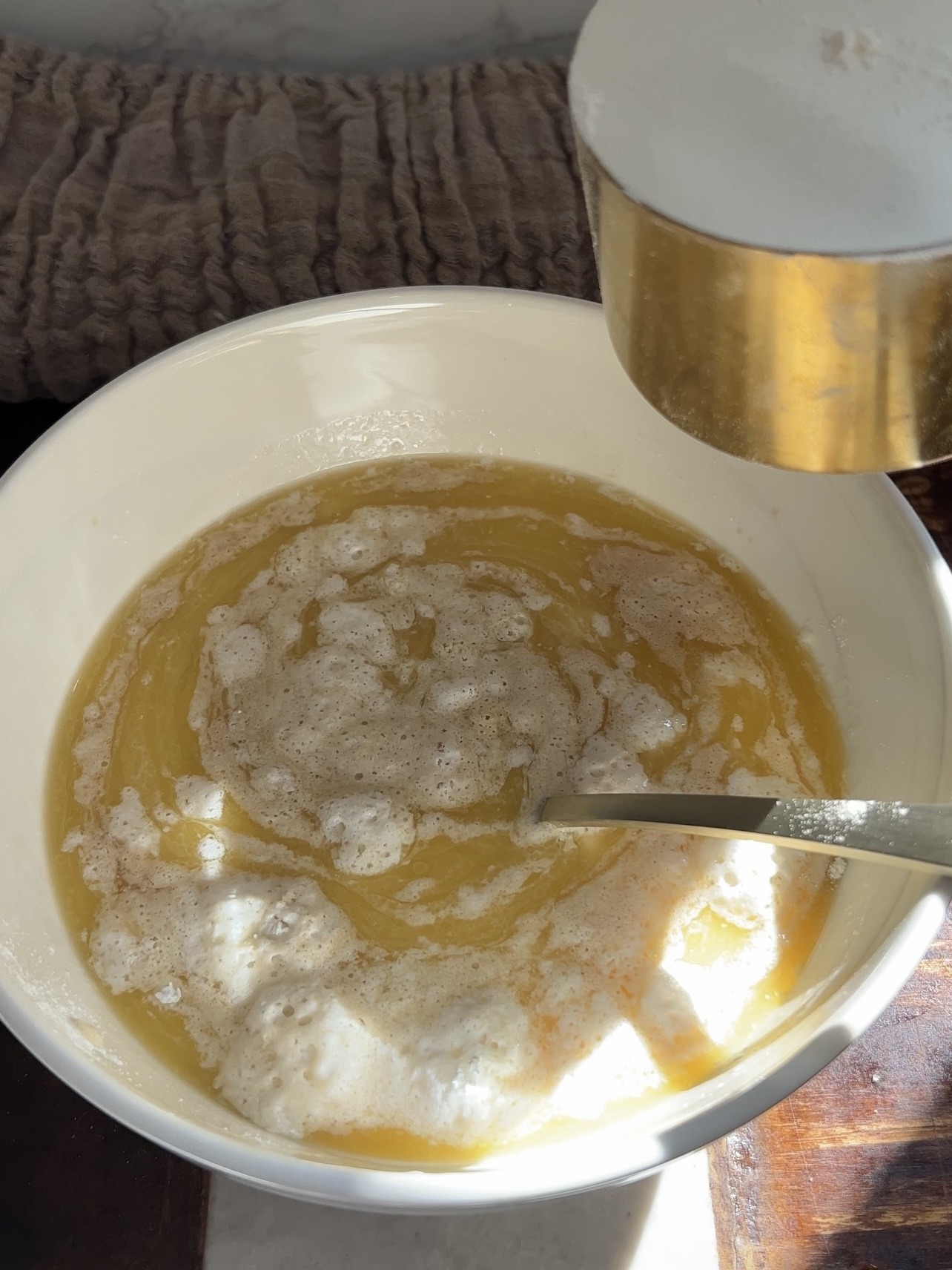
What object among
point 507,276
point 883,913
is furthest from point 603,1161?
point 507,276

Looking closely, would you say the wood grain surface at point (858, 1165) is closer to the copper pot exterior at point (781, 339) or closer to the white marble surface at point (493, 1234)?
the white marble surface at point (493, 1234)

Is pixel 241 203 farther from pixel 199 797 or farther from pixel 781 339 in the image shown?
pixel 781 339

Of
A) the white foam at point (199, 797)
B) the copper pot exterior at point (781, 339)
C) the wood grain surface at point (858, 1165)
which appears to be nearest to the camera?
the copper pot exterior at point (781, 339)

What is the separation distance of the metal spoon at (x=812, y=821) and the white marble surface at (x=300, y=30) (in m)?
0.84

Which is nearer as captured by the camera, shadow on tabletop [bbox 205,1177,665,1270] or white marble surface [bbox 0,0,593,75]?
shadow on tabletop [bbox 205,1177,665,1270]

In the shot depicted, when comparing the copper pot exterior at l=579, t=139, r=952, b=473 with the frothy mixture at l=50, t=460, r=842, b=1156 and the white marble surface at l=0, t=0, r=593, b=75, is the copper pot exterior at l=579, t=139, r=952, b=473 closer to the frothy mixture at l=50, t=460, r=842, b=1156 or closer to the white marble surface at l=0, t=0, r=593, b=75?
the frothy mixture at l=50, t=460, r=842, b=1156

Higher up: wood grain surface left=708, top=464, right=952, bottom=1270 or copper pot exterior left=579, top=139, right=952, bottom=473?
copper pot exterior left=579, top=139, right=952, bottom=473

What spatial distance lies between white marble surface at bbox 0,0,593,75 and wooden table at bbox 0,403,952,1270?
0.95 m

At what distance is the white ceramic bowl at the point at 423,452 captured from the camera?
0.51m

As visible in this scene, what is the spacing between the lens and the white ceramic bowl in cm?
51

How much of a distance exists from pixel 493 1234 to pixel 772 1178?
0.15m

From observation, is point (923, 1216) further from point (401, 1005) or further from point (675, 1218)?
point (401, 1005)

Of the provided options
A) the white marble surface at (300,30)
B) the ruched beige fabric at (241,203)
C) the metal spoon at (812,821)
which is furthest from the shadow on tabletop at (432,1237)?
the white marble surface at (300,30)

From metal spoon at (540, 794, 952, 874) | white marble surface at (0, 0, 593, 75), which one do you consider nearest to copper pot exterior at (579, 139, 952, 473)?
metal spoon at (540, 794, 952, 874)
